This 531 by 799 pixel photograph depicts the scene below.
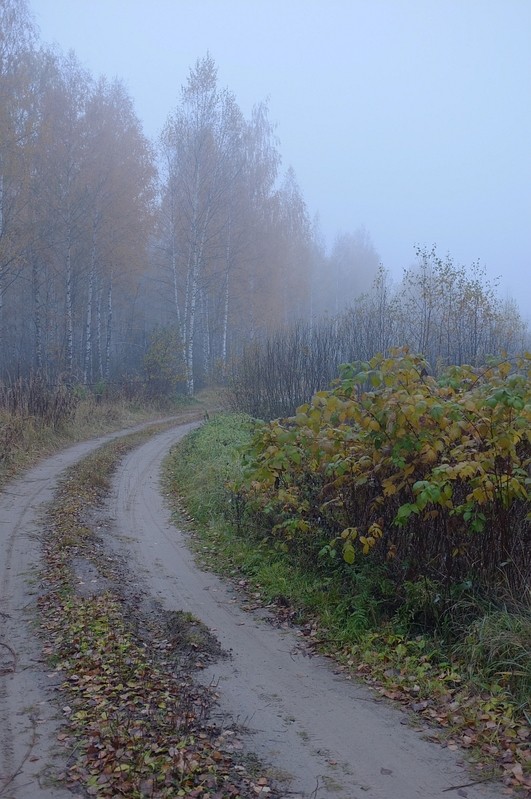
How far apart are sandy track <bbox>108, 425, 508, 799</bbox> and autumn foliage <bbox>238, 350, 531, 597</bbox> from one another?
3.97 ft

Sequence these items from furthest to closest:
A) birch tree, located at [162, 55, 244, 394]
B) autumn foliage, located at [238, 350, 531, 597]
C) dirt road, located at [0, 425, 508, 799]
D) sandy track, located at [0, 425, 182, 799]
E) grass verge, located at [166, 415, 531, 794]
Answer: birch tree, located at [162, 55, 244, 394], autumn foliage, located at [238, 350, 531, 597], grass verge, located at [166, 415, 531, 794], dirt road, located at [0, 425, 508, 799], sandy track, located at [0, 425, 182, 799]

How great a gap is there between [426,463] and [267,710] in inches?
103

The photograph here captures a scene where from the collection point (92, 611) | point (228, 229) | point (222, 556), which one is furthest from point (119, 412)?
point (92, 611)

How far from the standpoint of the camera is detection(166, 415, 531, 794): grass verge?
183 inches

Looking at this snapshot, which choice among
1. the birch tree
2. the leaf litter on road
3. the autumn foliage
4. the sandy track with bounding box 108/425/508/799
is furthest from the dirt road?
the birch tree

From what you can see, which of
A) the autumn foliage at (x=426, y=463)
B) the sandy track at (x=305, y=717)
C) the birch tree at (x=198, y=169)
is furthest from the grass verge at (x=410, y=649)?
the birch tree at (x=198, y=169)

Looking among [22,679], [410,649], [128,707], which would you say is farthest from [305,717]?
[22,679]

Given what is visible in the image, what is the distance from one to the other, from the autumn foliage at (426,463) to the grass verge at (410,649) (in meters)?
0.44

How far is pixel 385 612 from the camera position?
6773 mm

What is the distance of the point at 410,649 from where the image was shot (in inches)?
240

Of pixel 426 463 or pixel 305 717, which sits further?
pixel 426 463

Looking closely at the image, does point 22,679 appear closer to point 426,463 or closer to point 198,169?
point 426,463

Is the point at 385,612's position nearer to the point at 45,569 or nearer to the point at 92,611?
the point at 92,611

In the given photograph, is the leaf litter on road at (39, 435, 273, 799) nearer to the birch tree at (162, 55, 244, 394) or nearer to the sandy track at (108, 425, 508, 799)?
the sandy track at (108, 425, 508, 799)
